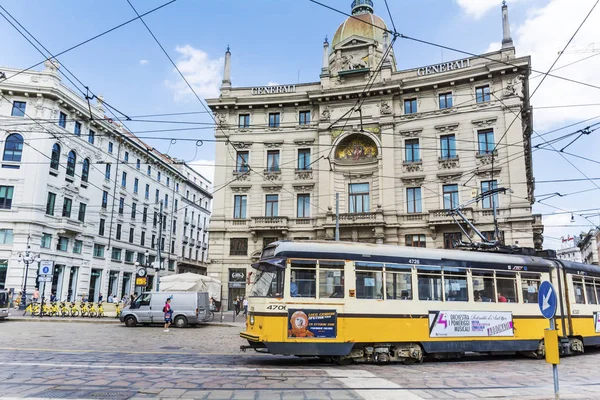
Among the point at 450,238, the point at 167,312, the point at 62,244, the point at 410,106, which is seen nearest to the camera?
the point at 167,312

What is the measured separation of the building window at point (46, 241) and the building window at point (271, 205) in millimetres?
18682

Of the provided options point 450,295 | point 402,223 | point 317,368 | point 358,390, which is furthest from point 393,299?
point 402,223

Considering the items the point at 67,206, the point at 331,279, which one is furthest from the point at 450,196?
the point at 67,206

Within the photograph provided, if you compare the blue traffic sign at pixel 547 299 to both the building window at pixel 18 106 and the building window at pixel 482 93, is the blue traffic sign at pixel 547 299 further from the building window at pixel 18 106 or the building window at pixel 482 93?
the building window at pixel 18 106

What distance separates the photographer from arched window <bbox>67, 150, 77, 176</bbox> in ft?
124

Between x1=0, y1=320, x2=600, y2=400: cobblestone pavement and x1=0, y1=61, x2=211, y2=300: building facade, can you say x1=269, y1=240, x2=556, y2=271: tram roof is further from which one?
x1=0, y1=61, x2=211, y2=300: building facade

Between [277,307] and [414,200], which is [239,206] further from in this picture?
[277,307]

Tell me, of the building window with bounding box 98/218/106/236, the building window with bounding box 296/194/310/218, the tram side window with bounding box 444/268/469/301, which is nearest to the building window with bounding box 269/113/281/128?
the building window with bounding box 296/194/310/218

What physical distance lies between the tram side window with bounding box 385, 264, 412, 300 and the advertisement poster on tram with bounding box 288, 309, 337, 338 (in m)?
1.64

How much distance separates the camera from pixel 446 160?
28.4m

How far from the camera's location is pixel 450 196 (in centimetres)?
2803

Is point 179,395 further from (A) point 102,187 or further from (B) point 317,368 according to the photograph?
(A) point 102,187

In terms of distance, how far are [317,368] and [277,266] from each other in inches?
96.9

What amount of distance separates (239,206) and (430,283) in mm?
22334
